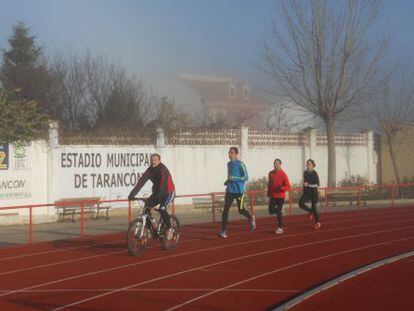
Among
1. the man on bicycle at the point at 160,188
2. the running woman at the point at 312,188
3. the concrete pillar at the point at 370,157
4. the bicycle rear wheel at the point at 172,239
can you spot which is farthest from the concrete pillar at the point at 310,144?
the man on bicycle at the point at 160,188

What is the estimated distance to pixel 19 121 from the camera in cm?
2136

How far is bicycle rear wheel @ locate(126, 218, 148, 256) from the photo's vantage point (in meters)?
13.2

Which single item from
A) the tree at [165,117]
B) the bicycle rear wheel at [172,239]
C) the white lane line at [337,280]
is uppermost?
the tree at [165,117]

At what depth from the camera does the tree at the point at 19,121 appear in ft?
69.8

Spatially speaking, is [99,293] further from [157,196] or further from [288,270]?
[157,196]

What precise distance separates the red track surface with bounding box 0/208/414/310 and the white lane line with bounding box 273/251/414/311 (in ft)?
0.52

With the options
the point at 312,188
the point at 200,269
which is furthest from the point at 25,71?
the point at 200,269

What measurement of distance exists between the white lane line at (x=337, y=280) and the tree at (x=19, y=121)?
13.1 meters

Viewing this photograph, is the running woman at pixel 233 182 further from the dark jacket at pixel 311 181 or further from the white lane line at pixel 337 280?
the white lane line at pixel 337 280

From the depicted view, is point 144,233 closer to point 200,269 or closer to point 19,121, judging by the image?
point 200,269

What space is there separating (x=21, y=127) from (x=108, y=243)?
7.19 meters

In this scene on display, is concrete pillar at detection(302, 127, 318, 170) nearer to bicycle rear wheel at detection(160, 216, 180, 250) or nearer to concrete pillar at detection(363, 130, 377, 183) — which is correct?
concrete pillar at detection(363, 130, 377, 183)

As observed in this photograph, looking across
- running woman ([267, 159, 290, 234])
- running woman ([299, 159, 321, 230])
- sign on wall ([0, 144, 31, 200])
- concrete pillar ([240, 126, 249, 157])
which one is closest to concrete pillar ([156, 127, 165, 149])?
concrete pillar ([240, 126, 249, 157])

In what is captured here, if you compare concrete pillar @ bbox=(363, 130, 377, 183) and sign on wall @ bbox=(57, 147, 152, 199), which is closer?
sign on wall @ bbox=(57, 147, 152, 199)
